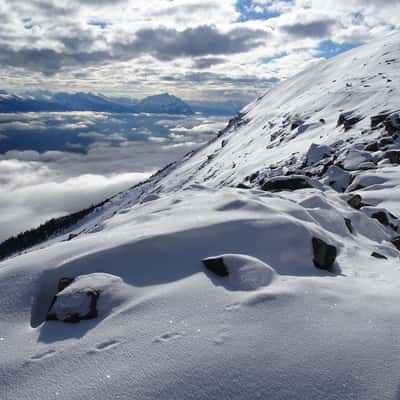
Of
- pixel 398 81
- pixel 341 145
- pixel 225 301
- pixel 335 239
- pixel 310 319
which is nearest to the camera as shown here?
pixel 310 319

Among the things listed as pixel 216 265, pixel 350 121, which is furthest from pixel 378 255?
pixel 350 121

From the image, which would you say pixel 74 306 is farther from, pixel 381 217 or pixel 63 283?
pixel 381 217

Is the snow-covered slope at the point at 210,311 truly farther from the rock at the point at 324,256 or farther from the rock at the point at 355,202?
the rock at the point at 355,202

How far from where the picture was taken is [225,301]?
5902 mm

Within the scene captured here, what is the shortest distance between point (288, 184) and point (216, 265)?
11.4 meters

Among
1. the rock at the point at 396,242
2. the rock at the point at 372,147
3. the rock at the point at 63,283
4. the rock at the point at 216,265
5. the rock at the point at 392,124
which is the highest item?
the rock at the point at 392,124

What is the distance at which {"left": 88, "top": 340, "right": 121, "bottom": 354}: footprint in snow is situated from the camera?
15.9 feet

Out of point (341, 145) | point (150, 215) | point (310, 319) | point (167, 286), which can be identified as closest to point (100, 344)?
point (167, 286)

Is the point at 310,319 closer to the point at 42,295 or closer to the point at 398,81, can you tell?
the point at 42,295

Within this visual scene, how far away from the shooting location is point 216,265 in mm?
7059

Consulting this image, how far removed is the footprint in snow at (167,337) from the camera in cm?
490

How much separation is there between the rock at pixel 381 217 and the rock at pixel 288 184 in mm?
4175

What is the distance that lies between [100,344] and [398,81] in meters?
49.1

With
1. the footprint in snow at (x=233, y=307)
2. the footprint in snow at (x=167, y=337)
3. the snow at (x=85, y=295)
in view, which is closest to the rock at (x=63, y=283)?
the snow at (x=85, y=295)
